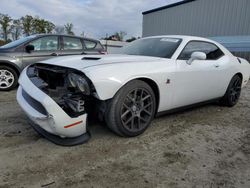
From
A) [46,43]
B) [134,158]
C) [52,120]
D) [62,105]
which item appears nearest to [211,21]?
[46,43]

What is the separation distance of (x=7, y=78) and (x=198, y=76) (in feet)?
14.5

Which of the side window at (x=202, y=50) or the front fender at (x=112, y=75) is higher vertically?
the side window at (x=202, y=50)

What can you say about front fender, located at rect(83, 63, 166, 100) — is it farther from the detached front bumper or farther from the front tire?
the detached front bumper

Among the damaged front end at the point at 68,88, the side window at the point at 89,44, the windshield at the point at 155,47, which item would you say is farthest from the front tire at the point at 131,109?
the side window at the point at 89,44

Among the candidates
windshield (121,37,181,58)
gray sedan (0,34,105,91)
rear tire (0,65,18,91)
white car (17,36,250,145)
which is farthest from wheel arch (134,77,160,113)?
rear tire (0,65,18,91)

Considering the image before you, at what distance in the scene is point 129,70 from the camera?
298cm

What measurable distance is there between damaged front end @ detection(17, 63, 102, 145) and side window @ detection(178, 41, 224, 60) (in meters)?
1.65

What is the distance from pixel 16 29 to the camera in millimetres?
26391

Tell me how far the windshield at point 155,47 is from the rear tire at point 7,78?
3.06 m

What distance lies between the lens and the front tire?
113 inches

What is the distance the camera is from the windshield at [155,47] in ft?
12.1

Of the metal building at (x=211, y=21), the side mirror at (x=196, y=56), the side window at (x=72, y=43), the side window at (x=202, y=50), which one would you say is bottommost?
the side mirror at (x=196, y=56)

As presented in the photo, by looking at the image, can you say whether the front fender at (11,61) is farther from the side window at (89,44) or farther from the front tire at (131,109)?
the front tire at (131,109)

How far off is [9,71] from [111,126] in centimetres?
399
